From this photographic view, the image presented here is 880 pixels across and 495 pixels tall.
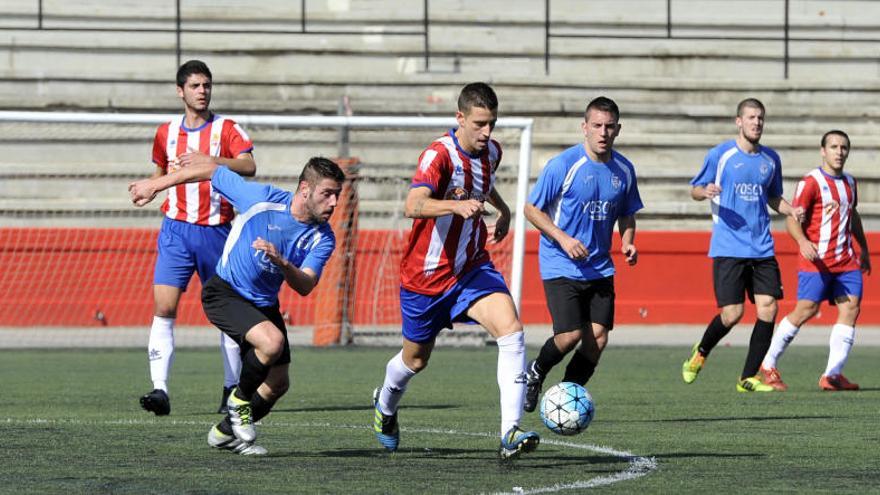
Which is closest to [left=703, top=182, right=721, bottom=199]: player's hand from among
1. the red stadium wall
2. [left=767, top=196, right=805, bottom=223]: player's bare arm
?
[left=767, top=196, right=805, bottom=223]: player's bare arm

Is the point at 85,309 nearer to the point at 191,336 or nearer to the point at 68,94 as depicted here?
the point at 191,336

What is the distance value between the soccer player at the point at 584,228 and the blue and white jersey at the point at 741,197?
2.56m

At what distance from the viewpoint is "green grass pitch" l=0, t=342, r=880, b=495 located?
6.63 m

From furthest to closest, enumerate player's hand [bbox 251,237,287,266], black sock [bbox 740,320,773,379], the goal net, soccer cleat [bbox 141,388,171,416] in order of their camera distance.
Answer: the goal net < black sock [bbox 740,320,773,379] < soccer cleat [bbox 141,388,171,416] < player's hand [bbox 251,237,287,266]

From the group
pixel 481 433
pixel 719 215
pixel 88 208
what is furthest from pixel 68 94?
pixel 481 433

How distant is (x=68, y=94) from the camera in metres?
21.6

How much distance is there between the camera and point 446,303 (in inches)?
305

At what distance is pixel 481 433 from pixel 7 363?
716cm

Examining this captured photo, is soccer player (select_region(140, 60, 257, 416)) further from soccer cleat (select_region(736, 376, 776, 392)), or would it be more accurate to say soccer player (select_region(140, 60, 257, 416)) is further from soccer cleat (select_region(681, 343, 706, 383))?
soccer cleat (select_region(736, 376, 776, 392))

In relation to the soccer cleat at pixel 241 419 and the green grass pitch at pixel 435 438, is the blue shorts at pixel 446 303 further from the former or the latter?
the soccer cleat at pixel 241 419

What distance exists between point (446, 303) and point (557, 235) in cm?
118

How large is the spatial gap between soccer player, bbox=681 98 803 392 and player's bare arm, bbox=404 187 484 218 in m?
4.58

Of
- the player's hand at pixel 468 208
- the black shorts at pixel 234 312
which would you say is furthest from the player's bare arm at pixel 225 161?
the player's hand at pixel 468 208

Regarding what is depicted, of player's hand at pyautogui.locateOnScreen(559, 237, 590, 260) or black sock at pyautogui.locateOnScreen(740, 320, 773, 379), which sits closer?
player's hand at pyautogui.locateOnScreen(559, 237, 590, 260)
